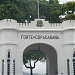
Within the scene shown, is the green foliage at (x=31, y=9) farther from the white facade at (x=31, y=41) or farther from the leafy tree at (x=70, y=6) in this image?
the white facade at (x=31, y=41)

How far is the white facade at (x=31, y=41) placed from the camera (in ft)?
73.4

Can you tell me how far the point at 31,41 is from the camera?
23.2 m

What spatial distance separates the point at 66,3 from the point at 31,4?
4.82 metres

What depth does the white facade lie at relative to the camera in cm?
2236

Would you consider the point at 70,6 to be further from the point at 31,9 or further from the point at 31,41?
the point at 31,41

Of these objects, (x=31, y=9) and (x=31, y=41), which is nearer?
(x=31, y=41)

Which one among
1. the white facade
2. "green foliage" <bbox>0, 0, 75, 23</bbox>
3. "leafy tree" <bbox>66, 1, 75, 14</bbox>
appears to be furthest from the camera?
"leafy tree" <bbox>66, 1, 75, 14</bbox>

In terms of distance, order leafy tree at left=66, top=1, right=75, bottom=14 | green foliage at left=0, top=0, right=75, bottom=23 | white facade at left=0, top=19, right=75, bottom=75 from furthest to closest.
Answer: leafy tree at left=66, top=1, right=75, bottom=14 → green foliage at left=0, top=0, right=75, bottom=23 → white facade at left=0, top=19, right=75, bottom=75

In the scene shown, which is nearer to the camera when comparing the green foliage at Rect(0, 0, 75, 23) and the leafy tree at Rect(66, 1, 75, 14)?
the green foliage at Rect(0, 0, 75, 23)

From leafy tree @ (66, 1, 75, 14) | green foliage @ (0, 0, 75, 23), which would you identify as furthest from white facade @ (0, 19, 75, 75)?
leafy tree @ (66, 1, 75, 14)

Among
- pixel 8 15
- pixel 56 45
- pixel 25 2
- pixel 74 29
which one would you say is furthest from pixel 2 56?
pixel 25 2

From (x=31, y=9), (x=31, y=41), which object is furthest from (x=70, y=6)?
(x=31, y=41)

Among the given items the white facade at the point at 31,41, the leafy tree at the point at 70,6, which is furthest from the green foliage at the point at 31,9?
the white facade at the point at 31,41

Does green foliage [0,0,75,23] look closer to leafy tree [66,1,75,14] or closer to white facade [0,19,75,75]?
leafy tree [66,1,75,14]
